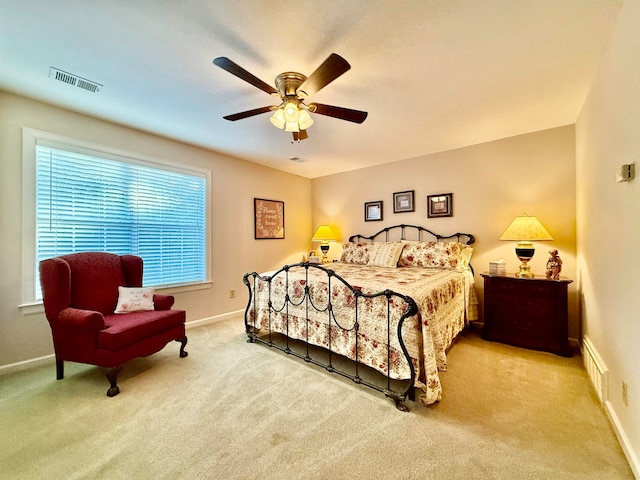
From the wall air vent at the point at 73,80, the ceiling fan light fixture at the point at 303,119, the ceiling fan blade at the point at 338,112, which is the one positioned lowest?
the ceiling fan light fixture at the point at 303,119

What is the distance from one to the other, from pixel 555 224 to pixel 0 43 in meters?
5.28

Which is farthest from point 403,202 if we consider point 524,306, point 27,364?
point 27,364

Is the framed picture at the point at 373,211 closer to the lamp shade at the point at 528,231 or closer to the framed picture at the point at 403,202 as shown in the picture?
the framed picture at the point at 403,202

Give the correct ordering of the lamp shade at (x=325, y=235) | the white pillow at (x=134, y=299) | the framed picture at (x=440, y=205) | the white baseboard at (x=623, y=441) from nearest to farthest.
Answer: the white baseboard at (x=623, y=441), the white pillow at (x=134, y=299), the framed picture at (x=440, y=205), the lamp shade at (x=325, y=235)

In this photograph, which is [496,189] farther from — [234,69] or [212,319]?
[212,319]

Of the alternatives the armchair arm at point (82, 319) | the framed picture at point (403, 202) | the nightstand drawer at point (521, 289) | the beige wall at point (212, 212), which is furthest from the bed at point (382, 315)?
the armchair arm at point (82, 319)

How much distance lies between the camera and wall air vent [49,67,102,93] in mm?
2117

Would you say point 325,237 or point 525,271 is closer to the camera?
point 525,271

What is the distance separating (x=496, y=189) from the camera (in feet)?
11.6

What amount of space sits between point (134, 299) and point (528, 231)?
4.24m

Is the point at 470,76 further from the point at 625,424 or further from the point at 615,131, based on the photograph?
the point at 625,424

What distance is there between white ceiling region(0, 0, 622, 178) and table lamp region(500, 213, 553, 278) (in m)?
1.15

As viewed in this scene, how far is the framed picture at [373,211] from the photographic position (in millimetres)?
4625

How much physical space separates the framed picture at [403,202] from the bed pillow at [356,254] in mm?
827
